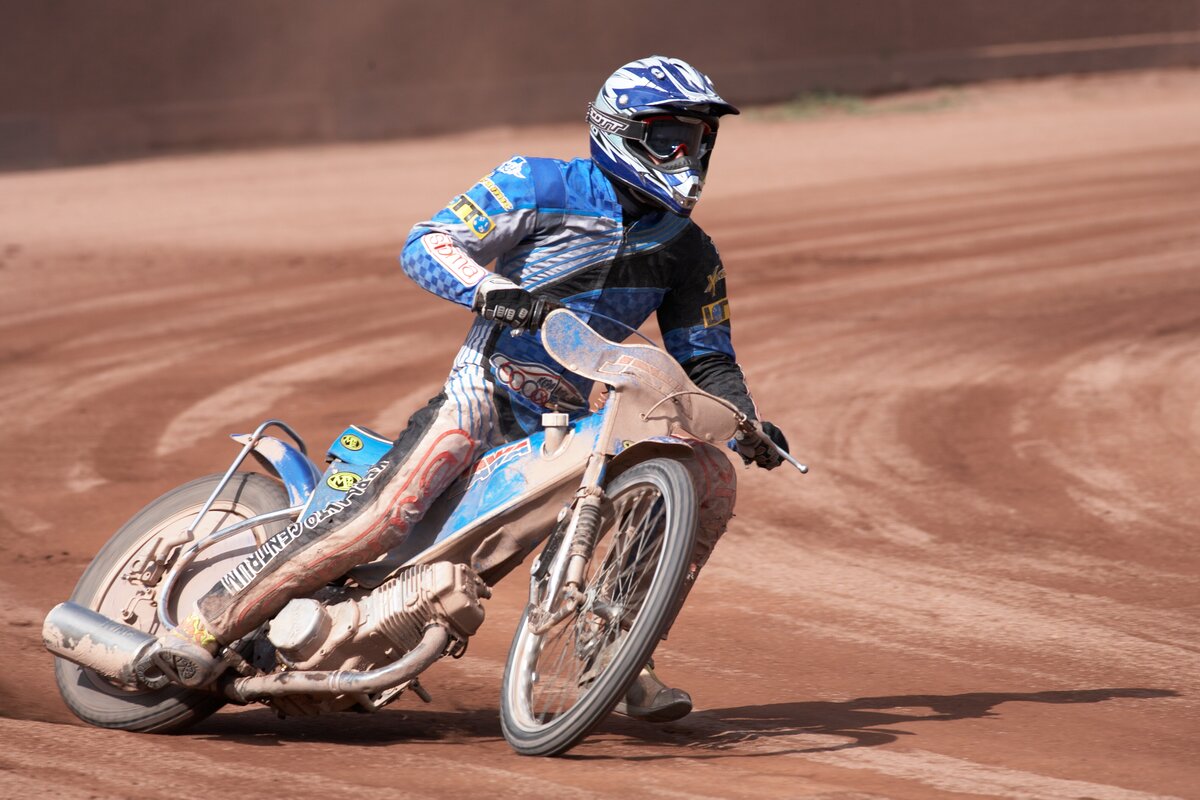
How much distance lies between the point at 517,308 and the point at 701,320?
810 mm

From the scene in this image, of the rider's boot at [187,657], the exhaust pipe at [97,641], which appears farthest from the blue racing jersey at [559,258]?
the exhaust pipe at [97,641]

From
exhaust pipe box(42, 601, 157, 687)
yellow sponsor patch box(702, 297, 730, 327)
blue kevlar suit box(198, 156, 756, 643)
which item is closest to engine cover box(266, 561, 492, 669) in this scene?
blue kevlar suit box(198, 156, 756, 643)

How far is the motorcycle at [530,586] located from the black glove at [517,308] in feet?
0.12

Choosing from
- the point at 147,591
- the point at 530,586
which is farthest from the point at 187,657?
the point at 530,586

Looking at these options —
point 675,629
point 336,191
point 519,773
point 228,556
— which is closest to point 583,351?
point 519,773

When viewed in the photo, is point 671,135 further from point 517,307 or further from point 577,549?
point 577,549

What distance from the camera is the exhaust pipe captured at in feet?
15.5

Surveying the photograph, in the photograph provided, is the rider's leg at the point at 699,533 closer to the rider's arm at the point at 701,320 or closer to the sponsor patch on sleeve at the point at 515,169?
the rider's arm at the point at 701,320

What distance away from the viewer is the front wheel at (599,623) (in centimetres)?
411

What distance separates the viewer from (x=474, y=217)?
14.7ft

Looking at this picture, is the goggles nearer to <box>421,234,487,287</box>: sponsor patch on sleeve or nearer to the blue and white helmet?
the blue and white helmet

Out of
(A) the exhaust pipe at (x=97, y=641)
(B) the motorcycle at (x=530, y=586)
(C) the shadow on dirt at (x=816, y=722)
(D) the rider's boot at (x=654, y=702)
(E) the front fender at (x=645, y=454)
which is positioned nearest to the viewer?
(B) the motorcycle at (x=530, y=586)

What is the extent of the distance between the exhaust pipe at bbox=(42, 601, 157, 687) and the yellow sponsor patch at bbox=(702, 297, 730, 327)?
190 centimetres

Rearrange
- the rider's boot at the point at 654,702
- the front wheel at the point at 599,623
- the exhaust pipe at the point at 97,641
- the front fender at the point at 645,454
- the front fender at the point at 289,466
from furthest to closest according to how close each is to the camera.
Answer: the front fender at the point at 289,466
the exhaust pipe at the point at 97,641
the rider's boot at the point at 654,702
the front fender at the point at 645,454
the front wheel at the point at 599,623
